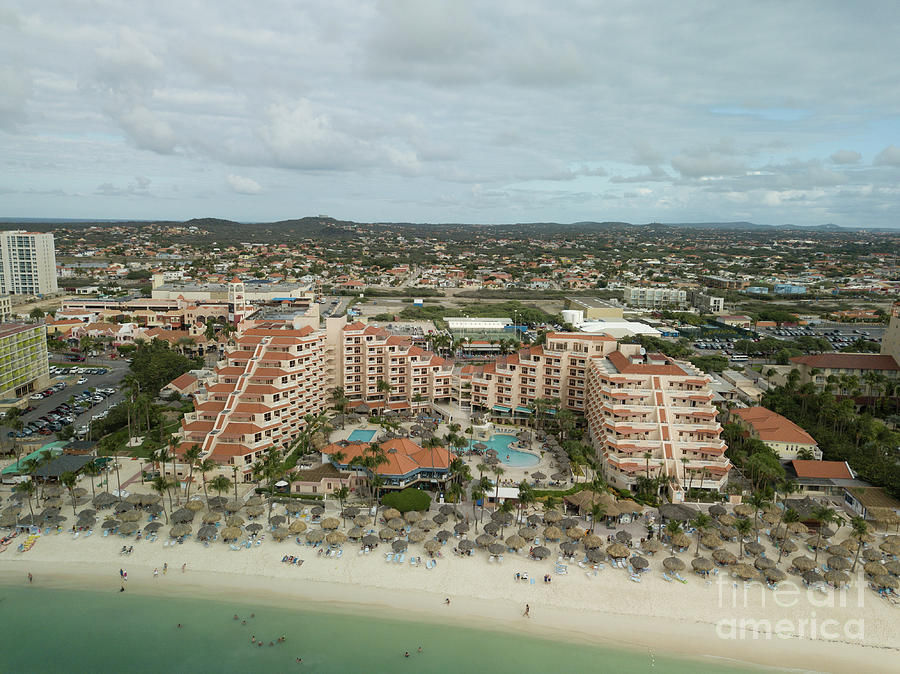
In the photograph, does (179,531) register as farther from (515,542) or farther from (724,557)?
(724,557)

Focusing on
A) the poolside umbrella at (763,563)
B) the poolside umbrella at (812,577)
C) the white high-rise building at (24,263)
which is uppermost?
the white high-rise building at (24,263)

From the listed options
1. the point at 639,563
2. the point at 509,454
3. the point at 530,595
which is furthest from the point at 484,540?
the point at 509,454

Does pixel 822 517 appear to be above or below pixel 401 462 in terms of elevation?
below

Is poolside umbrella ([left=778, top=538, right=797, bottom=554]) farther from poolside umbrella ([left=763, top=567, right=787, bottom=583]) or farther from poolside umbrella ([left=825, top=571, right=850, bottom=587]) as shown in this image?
poolside umbrella ([left=825, top=571, right=850, bottom=587])

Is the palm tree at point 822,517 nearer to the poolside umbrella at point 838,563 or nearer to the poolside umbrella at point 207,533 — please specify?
the poolside umbrella at point 838,563

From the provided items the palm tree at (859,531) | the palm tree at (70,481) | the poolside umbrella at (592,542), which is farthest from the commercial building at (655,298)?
the palm tree at (70,481)

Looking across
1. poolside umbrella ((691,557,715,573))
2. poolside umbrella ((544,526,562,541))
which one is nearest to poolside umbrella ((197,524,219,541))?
poolside umbrella ((544,526,562,541))
